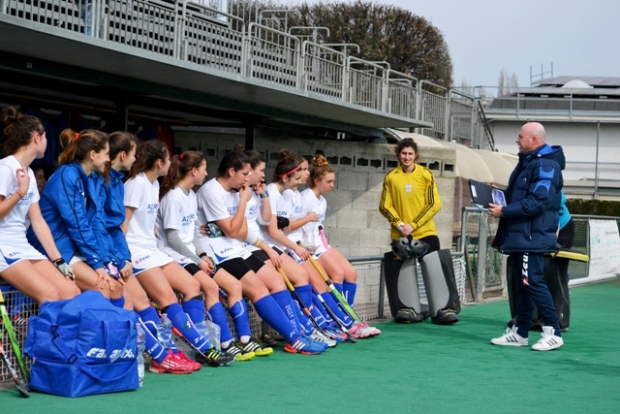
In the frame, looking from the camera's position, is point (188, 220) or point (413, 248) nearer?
point (188, 220)

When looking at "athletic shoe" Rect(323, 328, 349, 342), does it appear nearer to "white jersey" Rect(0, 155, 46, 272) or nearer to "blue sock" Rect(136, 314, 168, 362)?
"blue sock" Rect(136, 314, 168, 362)

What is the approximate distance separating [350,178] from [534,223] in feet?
42.9

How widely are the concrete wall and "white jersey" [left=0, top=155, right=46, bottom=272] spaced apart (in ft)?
50.3

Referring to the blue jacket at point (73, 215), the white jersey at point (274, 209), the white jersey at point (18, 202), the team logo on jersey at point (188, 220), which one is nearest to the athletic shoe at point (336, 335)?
the white jersey at point (274, 209)

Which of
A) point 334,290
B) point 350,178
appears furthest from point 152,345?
point 350,178

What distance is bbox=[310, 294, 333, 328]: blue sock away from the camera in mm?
10016

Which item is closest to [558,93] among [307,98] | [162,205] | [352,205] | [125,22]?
[352,205]

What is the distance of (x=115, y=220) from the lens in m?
7.84

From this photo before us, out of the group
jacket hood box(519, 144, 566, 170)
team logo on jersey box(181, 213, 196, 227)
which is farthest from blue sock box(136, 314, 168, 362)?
jacket hood box(519, 144, 566, 170)

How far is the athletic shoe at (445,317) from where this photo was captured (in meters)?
12.0

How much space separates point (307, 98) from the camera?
17078 millimetres

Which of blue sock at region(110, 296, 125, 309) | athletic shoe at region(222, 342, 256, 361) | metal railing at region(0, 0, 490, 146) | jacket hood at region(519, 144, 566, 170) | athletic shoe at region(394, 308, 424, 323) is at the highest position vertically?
metal railing at region(0, 0, 490, 146)

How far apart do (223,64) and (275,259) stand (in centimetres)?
601

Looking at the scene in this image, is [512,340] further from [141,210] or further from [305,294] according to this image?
[141,210]
